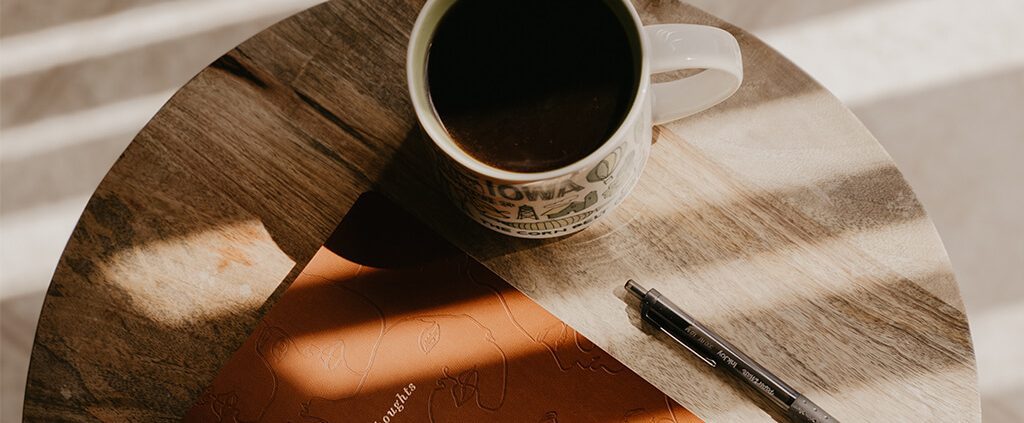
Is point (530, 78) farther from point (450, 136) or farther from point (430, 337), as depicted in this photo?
point (430, 337)

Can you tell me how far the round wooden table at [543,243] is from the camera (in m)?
0.66

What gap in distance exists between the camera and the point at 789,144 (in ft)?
2.25

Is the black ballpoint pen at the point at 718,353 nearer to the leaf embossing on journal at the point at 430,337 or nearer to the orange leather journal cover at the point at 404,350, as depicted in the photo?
the orange leather journal cover at the point at 404,350

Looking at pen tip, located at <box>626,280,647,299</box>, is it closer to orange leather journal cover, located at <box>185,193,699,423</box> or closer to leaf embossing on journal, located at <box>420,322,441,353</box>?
orange leather journal cover, located at <box>185,193,699,423</box>

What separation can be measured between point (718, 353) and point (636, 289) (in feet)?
0.27

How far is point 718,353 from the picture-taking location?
652 mm

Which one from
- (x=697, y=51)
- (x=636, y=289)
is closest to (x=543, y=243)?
(x=636, y=289)

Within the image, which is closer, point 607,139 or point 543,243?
point 607,139

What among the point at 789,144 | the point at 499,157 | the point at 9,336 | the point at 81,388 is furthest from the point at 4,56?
the point at 789,144

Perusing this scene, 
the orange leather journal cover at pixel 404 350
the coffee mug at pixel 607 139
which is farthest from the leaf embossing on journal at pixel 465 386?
the coffee mug at pixel 607 139

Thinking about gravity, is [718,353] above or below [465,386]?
above

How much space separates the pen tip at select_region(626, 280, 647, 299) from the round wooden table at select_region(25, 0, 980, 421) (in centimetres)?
1

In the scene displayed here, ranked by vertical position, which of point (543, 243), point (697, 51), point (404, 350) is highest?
point (697, 51)

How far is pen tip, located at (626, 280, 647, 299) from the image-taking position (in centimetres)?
67
